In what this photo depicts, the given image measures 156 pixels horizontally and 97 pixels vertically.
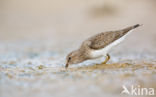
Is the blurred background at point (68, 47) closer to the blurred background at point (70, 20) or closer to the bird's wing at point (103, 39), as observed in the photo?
the blurred background at point (70, 20)

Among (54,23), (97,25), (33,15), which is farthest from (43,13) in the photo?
(97,25)

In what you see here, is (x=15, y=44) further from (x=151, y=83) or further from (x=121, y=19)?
(x=151, y=83)

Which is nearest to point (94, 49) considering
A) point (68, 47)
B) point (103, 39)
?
point (103, 39)

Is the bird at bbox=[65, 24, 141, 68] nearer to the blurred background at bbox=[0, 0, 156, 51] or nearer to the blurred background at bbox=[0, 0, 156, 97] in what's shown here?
the blurred background at bbox=[0, 0, 156, 97]

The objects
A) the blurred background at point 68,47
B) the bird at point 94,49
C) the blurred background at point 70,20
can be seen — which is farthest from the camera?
the blurred background at point 70,20

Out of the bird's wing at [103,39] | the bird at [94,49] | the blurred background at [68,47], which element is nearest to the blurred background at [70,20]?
the blurred background at [68,47]

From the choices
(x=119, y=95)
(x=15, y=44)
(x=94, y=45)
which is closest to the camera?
(x=119, y=95)

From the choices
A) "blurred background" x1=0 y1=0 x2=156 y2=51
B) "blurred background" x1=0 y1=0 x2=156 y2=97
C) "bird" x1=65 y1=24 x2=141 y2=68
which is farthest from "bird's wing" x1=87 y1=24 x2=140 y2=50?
"blurred background" x1=0 y1=0 x2=156 y2=51
